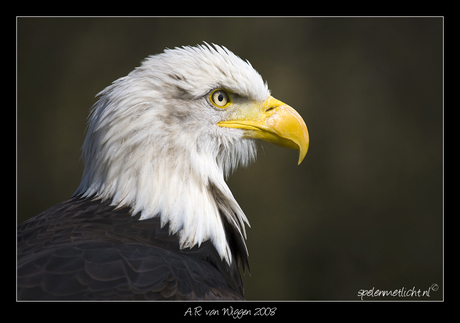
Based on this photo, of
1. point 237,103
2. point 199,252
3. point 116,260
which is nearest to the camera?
point 116,260

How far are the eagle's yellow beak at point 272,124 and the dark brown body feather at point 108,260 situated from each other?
671 millimetres

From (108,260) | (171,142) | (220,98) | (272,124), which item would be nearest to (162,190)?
(171,142)

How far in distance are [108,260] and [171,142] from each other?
0.65m

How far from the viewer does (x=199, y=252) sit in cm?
193

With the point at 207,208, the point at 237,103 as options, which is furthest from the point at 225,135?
the point at 207,208

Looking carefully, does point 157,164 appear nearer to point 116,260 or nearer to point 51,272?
point 116,260

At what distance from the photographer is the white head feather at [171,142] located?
196 centimetres

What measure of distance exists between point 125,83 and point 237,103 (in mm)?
583

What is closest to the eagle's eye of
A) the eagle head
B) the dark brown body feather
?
the eagle head

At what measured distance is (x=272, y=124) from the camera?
230 cm

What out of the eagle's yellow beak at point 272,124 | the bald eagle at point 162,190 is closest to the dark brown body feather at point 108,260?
the bald eagle at point 162,190

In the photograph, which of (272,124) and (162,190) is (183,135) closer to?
(162,190)

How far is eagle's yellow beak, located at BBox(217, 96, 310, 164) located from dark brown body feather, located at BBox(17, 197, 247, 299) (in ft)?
2.20

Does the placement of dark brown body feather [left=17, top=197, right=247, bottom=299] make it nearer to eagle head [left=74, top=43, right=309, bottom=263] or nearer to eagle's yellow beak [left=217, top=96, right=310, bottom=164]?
eagle head [left=74, top=43, right=309, bottom=263]
